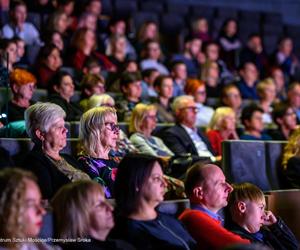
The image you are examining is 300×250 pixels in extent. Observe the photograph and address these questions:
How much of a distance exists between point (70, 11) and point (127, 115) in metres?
2.12

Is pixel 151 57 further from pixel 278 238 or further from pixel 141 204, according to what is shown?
pixel 141 204

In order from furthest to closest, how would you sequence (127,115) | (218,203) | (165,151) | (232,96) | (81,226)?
1. (232,96)
2. (127,115)
3. (165,151)
4. (218,203)
5. (81,226)

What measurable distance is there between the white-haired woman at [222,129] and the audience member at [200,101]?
59 centimetres

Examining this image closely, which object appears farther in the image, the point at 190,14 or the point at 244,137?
the point at 190,14

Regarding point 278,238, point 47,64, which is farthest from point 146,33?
point 278,238

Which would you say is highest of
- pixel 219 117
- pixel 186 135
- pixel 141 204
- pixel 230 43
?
pixel 230 43

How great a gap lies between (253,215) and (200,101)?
2.92 m

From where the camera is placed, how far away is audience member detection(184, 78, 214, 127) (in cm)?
614

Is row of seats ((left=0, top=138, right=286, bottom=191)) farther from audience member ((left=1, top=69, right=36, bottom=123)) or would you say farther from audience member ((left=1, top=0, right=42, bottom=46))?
audience member ((left=1, top=0, right=42, bottom=46))

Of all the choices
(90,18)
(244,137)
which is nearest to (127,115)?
(244,137)

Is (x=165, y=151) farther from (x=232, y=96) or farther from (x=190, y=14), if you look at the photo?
(x=190, y=14)

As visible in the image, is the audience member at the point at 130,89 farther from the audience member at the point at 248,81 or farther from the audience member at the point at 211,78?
the audience member at the point at 248,81

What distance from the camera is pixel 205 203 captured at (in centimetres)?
323

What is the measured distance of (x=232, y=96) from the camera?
6.30 metres
